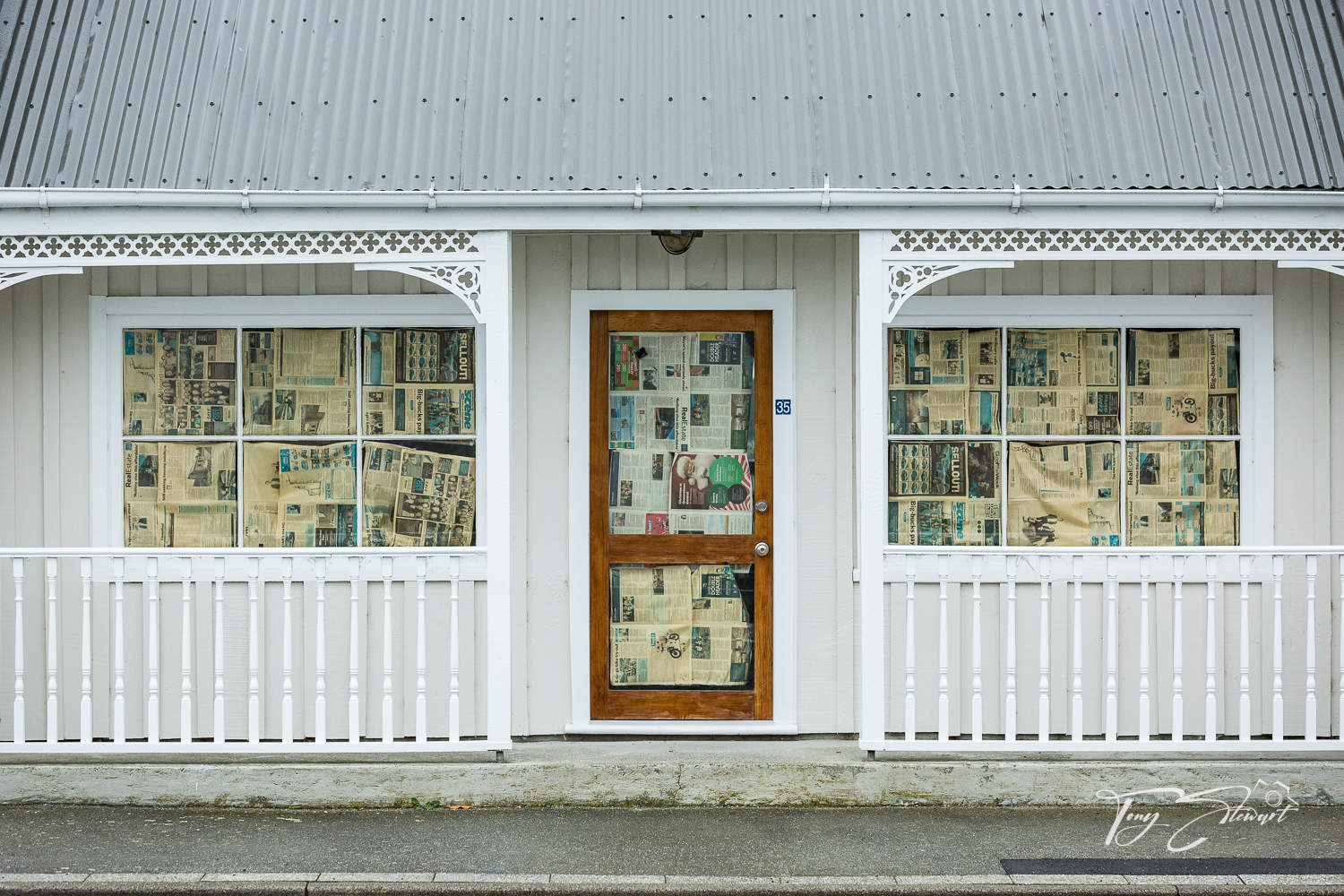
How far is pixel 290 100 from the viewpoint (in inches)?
237

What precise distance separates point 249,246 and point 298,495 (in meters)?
1.45

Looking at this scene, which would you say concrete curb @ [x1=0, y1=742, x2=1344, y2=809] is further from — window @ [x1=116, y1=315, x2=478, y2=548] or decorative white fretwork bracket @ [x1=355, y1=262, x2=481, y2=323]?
decorative white fretwork bracket @ [x1=355, y1=262, x2=481, y2=323]

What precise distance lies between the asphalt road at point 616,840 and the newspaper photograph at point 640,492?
155 centimetres

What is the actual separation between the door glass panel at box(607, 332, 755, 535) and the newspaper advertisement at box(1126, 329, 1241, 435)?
204 cm

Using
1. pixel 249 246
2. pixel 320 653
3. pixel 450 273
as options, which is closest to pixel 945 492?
pixel 450 273

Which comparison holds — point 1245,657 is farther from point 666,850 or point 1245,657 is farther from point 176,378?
point 176,378

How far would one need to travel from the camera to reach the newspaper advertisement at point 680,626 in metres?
6.54

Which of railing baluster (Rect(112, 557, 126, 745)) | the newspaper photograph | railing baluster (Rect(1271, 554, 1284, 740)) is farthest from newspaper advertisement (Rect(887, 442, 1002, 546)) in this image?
railing baluster (Rect(112, 557, 126, 745))

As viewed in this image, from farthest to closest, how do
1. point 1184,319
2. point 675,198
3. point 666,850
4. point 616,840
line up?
point 1184,319, point 675,198, point 616,840, point 666,850

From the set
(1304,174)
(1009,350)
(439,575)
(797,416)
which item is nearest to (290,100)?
(439,575)

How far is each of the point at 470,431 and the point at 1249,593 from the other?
4125 millimetres

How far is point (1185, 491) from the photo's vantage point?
6543 mm

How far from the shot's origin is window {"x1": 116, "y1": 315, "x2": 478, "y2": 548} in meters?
6.52

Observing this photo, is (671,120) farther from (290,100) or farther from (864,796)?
(864,796)
